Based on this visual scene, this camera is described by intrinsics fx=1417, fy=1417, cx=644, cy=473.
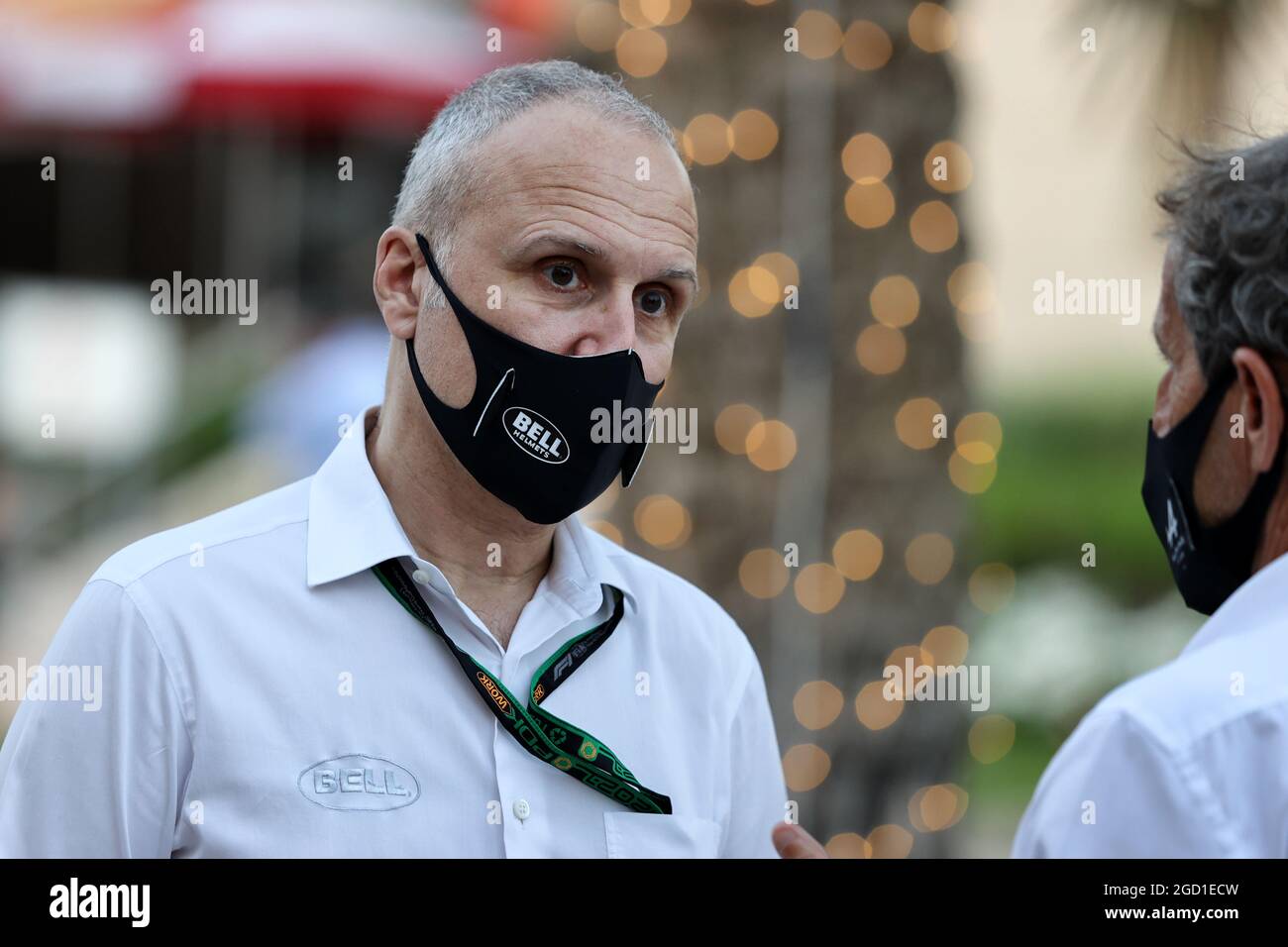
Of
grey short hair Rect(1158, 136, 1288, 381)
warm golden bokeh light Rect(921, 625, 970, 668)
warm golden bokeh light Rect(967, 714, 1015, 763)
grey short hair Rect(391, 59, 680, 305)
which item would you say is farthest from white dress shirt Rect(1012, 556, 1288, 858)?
warm golden bokeh light Rect(967, 714, 1015, 763)

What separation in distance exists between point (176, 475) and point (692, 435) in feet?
15.9

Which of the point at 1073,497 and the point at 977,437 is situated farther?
the point at 1073,497

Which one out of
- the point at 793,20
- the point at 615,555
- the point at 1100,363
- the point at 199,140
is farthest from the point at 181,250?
the point at 615,555

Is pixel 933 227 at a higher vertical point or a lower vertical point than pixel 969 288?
higher

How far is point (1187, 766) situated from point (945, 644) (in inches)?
131

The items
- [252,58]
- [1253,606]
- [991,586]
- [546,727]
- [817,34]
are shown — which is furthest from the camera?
[252,58]

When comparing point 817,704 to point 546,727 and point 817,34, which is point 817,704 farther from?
point 546,727

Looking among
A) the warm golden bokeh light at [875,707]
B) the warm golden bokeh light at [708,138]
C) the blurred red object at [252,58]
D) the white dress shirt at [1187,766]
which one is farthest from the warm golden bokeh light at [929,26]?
the blurred red object at [252,58]

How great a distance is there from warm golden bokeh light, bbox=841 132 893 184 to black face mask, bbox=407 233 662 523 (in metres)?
2.78

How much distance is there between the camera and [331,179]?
10867 mm

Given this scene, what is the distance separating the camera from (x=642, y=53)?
473 cm

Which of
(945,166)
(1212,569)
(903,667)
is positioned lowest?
(903,667)

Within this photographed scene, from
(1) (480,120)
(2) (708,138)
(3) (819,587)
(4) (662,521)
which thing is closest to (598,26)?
(2) (708,138)

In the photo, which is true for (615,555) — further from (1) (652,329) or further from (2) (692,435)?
(2) (692,435)
